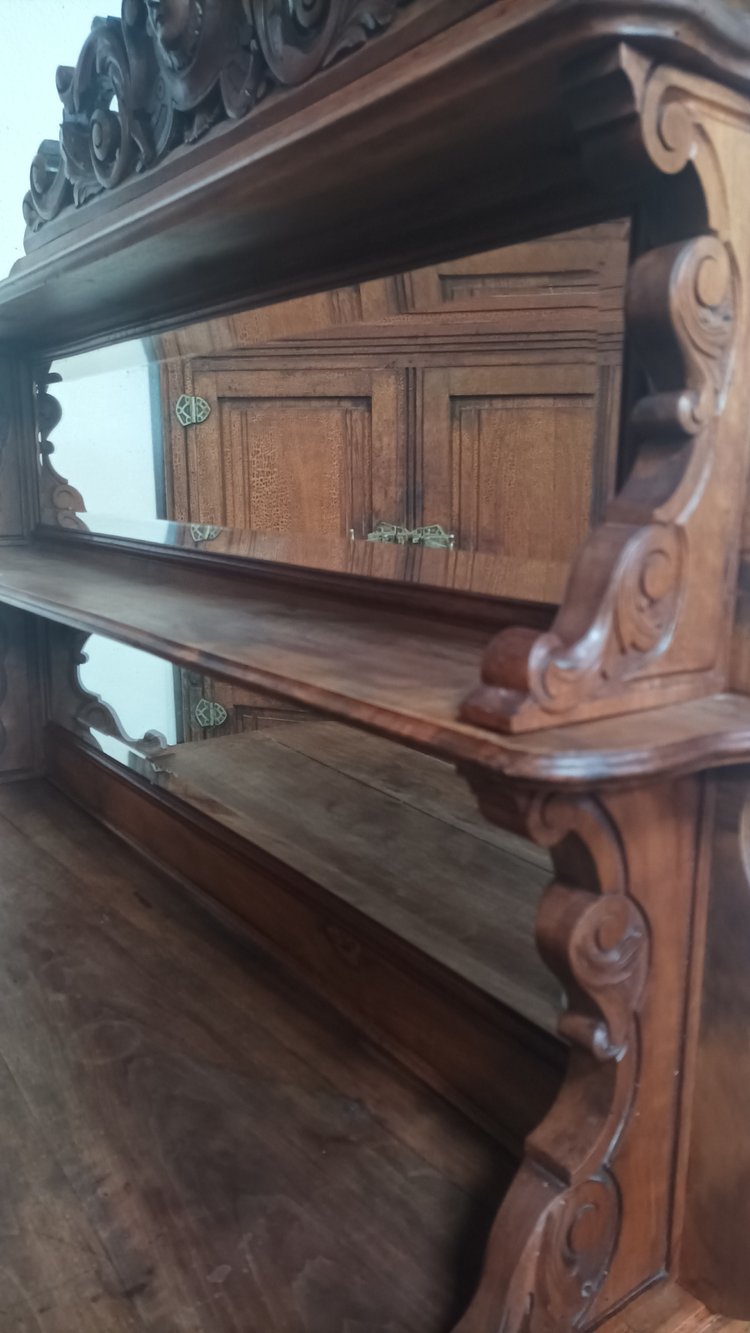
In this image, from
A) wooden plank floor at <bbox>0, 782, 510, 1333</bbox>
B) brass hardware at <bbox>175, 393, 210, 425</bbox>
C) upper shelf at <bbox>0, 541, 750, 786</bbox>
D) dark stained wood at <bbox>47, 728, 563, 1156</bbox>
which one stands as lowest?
wooden plank floor at <bbox>0, 782, 510, 1333</bbox>

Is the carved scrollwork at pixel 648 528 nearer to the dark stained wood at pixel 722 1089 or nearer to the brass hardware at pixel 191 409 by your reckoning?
the dark stained wood at pixel 722 1089

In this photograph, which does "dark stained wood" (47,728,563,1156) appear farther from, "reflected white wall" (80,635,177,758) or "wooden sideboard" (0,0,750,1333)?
"reflected white wall" (80,635,177,758)

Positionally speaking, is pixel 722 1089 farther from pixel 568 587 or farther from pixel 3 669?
pixel 3 669

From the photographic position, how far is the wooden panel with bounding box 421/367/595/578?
865mm

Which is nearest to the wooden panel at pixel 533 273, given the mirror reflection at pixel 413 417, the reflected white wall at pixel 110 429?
the mirror reflection at pixel 413 417

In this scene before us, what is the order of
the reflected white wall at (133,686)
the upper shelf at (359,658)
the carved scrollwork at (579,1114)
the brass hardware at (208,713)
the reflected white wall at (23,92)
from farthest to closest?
the reflected white wall at (23,92) → the reflected white wall at (133,686) → the brass hardware at (208,713) → the carved scrollwork at (579,1114) → the upper shelf at (359,658)

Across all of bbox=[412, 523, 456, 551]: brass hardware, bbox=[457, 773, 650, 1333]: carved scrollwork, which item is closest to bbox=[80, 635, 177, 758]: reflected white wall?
bbox=[412, 523, 456, 551]: brass hardware

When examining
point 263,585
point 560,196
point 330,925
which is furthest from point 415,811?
point 560,196

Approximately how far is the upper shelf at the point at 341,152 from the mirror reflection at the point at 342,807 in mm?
429

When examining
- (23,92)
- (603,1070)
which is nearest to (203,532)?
(603,1070)

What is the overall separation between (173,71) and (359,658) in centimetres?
68

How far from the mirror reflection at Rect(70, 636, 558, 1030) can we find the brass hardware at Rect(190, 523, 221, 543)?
0.24 meters

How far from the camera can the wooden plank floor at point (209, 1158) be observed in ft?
2.60

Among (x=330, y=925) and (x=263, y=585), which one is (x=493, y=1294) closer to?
(x=330, y=925)
